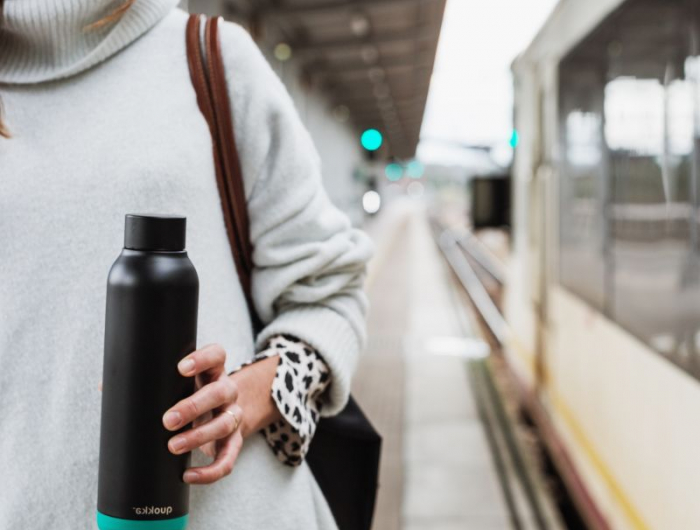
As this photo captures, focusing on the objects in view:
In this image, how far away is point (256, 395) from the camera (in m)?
0.98

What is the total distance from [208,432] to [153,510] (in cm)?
9

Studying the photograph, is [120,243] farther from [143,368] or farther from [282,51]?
[282,51]

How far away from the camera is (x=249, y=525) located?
100cm

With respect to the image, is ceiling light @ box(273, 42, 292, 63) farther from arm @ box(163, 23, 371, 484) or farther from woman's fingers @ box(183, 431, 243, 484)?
woman's fingers @ box(183, 431, 243, 484)

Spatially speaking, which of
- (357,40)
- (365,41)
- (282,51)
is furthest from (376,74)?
(282,51)

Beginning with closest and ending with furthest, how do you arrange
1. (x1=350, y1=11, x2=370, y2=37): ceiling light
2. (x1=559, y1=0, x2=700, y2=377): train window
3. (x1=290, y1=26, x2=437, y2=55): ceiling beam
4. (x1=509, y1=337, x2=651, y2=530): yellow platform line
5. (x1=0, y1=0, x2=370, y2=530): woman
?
(x1=0, y1=0, x2=370, y2=530): woman, (x1=559, y1=0, x2=700, y2=377): train window, (x1=509, y1=337, x2=651, y2=530): yellow platform line, (x1=350, y1=11, x2=370, y2=37): ceiling light, (x1=290, y1=26, x2=437, y2=55): ceiling beam

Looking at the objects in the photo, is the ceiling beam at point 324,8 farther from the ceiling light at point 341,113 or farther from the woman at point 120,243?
the ceiling light at point 341,113

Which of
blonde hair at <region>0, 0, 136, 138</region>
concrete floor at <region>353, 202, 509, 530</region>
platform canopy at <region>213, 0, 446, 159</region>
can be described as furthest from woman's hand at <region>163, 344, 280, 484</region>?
platform canopy at <region>213, 0, 446, 159</region>

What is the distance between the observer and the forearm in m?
0.96

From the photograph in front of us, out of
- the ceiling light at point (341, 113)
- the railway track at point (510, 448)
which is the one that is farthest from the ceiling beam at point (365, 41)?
the ceiling light at point (341, 113)

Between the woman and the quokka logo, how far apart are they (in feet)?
0.14

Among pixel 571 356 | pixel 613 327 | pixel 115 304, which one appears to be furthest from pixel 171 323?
pixel 571 356

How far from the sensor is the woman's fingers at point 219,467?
→ 81 centimetres

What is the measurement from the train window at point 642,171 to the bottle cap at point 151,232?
6.56 ft
